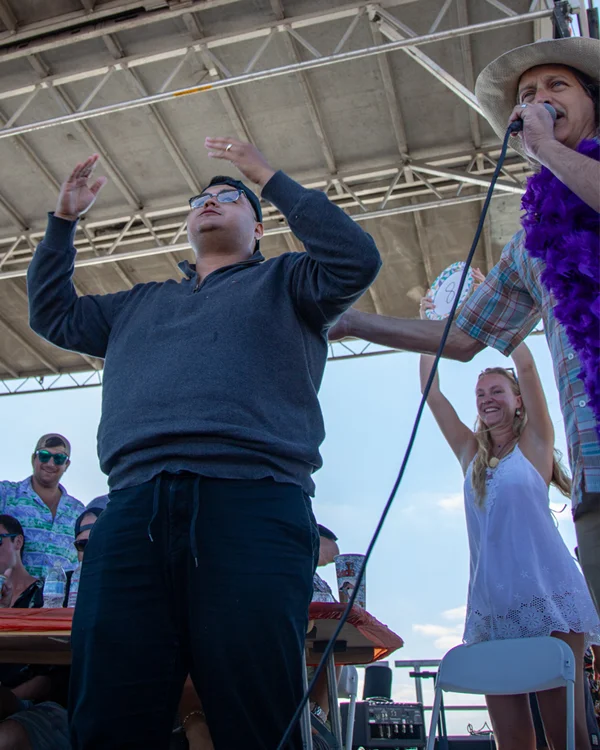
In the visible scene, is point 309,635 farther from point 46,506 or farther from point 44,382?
point 44,382

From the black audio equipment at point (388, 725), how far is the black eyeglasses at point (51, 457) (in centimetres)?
271

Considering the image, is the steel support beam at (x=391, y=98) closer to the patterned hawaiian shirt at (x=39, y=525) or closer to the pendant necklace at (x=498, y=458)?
the pendant necklace at (x=498, y=458)

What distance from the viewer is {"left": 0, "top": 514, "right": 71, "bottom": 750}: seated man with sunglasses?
7.00ft

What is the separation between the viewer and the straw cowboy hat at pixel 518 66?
1.70 m

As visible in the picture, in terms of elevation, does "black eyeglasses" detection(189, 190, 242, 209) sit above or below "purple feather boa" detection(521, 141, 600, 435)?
above

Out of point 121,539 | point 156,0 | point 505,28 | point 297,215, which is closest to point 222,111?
point 156,0

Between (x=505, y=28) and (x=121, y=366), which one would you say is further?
(x=505, y=28)

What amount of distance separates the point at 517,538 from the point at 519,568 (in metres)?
0.12

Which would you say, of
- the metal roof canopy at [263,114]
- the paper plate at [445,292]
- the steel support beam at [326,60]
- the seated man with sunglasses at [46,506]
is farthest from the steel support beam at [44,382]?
the paper plate at [445,292]

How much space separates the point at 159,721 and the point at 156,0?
574 centimetres

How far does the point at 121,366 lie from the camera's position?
1518 millimetres

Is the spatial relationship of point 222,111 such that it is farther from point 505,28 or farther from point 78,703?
point 78,703

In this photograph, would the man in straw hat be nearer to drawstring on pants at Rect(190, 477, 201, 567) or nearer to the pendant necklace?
drawstring on pants at Rect(190, 477, 201, 567)

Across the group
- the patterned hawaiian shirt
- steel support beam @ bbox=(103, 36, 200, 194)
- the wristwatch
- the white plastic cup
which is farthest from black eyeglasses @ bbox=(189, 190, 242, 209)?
steel support beam @ bbox=(103, 36, 200, 194)
